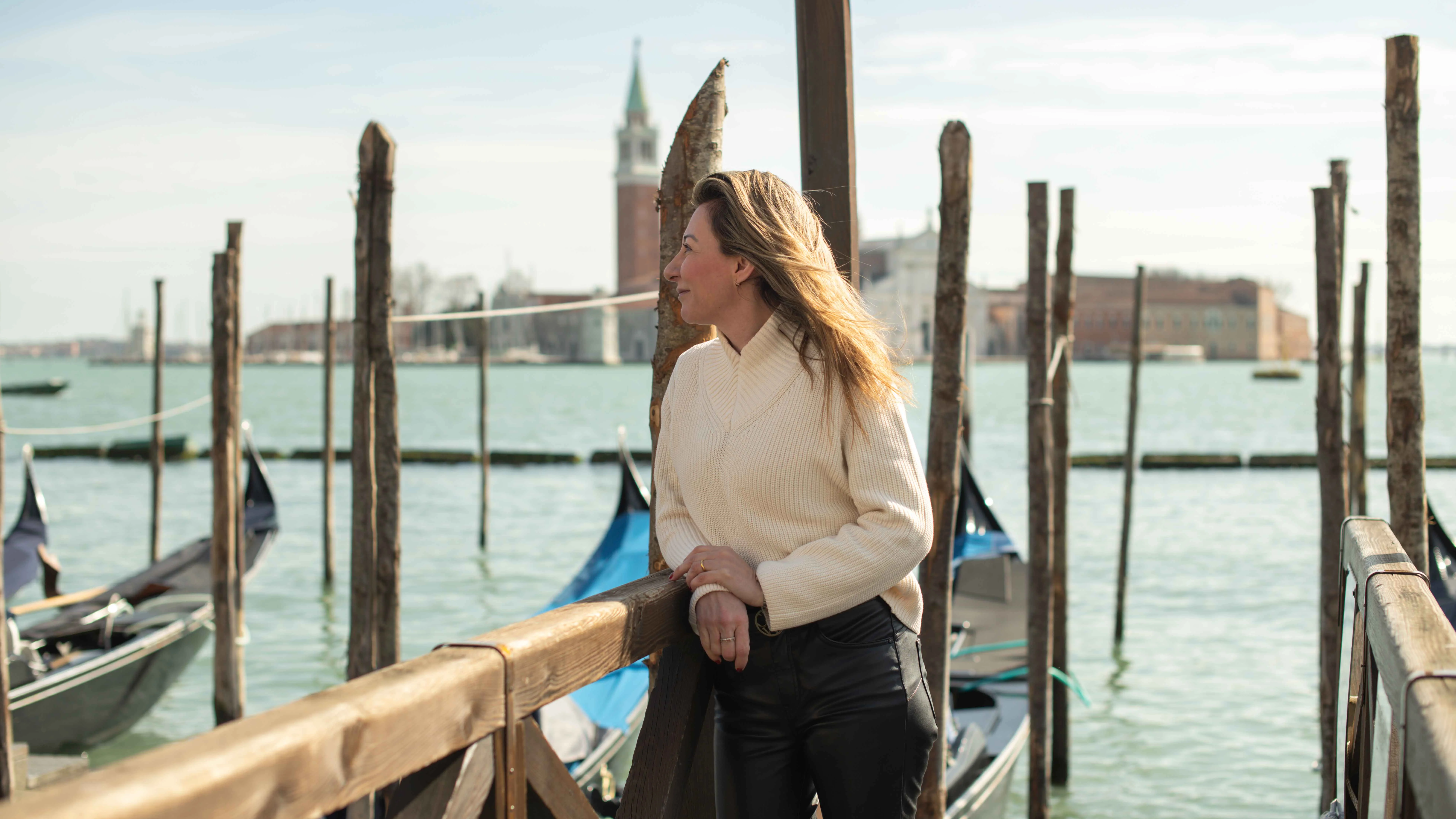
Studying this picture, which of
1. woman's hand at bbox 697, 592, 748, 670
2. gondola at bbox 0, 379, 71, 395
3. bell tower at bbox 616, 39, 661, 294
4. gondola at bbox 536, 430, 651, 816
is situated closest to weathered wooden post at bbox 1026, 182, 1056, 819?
gondola at bbox 536, 430, 651, 816

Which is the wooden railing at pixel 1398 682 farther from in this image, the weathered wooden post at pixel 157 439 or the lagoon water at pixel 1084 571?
the weathered wooden post at pixel 157 439

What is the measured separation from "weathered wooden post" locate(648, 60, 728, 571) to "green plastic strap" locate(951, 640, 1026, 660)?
3.73 m

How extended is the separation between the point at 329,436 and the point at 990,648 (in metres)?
6.12

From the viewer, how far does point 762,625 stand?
1303 millimetres

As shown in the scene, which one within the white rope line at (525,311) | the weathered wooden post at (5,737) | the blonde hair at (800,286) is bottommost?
the weathered wooden post at (5,737)

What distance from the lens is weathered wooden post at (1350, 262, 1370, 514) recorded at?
6.17 metres

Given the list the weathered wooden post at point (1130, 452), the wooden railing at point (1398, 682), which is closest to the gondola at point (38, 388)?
the weathered wooden post at point (1130, 452)

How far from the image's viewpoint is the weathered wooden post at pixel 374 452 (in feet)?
12.1

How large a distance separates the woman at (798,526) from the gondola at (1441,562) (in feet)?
6.78

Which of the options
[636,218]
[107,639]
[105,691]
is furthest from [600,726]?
[636,218]

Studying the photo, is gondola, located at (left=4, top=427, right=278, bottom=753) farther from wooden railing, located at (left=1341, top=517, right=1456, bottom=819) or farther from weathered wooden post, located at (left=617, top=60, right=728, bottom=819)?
wooden railing, located at (left=1341, top=517, right=1456, bottom=819)

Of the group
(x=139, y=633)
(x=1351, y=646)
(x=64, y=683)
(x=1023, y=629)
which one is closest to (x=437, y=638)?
(x=139, y=633)

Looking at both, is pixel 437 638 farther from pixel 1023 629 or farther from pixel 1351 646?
pixel 1351 646

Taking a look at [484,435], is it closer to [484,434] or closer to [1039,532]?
[484,434]
